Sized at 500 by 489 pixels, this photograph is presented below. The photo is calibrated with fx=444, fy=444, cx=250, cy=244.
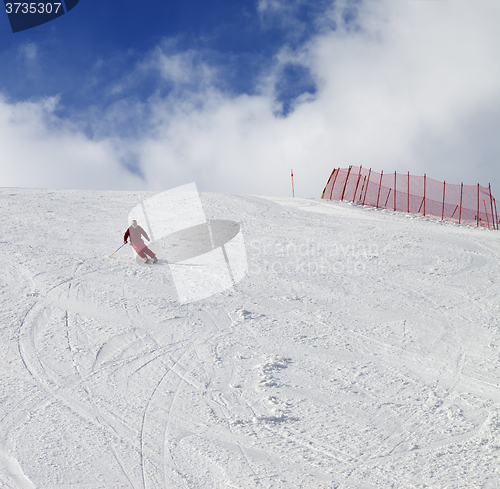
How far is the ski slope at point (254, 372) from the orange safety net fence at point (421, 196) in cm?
987

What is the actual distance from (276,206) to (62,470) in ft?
52.2

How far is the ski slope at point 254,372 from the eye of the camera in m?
4.56

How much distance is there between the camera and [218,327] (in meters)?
8.10

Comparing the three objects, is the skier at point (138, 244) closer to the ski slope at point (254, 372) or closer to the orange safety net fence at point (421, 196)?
the ski slope at point (254, 372)

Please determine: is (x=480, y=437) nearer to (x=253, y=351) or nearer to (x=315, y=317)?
(x=253, y=351)

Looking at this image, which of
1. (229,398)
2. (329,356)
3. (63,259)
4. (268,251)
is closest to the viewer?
(229,398)

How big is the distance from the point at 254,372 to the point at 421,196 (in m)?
18.6

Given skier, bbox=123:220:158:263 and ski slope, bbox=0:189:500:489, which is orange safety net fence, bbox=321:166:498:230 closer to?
ski slope, bbox=0:189:500:489

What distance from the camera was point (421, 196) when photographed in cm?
2250

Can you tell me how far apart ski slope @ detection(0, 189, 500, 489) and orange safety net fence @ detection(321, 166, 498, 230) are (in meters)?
9.87

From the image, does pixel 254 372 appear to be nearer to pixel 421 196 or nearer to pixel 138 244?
pixel 138 244

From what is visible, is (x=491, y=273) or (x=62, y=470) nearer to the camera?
(x=62, y=470)

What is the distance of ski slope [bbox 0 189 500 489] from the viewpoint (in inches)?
179

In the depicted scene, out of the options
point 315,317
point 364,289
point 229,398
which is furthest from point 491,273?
point 229,398
